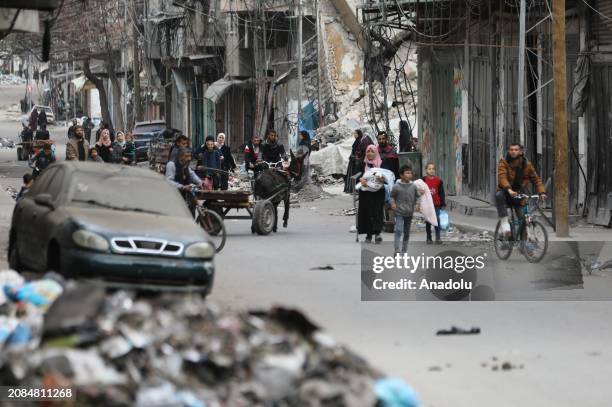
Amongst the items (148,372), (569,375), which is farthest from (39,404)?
(569,375)

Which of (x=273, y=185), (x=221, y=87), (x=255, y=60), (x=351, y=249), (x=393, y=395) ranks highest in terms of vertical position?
Result: (x=255, y=60)

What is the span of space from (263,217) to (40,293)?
46.0ft

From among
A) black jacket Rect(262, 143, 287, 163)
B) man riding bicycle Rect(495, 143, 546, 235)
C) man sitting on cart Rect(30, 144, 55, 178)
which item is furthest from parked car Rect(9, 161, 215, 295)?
black jacket Rect(262, 143, 287, 163)

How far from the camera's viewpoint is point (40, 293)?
899cm

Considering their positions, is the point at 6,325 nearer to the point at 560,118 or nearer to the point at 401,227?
the point at 401,227

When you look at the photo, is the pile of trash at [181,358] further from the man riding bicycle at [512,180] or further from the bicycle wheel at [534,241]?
the man riding bicycle at [512,180]

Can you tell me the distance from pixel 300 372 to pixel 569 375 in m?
4.06

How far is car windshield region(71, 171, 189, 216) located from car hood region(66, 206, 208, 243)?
213mm

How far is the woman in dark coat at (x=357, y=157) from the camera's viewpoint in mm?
31508

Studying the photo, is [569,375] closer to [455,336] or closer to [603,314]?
[455,336]

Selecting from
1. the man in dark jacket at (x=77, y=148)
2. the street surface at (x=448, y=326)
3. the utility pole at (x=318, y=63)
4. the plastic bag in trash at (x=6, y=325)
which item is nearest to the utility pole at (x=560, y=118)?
the street surface at (x=448, y=326)

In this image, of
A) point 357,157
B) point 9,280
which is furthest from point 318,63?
point 9,280

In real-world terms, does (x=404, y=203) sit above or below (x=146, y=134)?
below

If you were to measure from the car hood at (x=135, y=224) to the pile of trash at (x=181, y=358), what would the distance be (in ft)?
16.6
